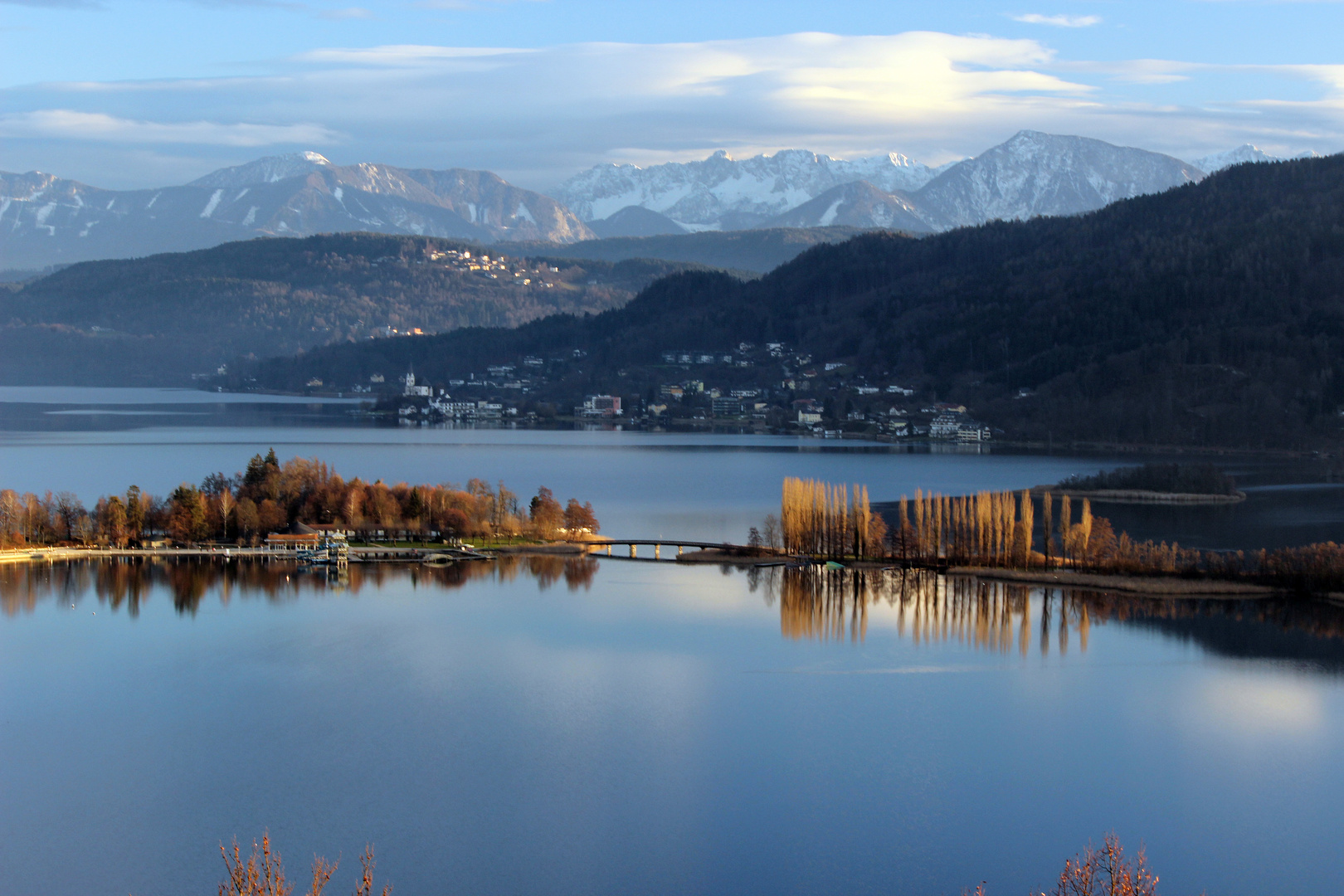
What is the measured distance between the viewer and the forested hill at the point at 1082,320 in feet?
186

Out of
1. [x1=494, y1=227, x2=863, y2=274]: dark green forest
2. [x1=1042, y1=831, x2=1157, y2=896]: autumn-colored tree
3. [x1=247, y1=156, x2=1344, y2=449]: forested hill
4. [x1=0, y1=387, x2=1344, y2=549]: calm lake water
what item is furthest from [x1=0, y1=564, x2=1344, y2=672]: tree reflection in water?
[x1=494, y1=227, x2=863, y2=274]: dark green forest

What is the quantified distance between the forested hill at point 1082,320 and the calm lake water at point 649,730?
30.7 meters

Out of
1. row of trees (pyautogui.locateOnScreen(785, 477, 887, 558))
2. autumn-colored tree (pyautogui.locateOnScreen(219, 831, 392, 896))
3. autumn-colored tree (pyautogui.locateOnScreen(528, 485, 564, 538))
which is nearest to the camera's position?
autumn-colored tree (pyautogui.locateOnScreen(219, 831, 392, 896))

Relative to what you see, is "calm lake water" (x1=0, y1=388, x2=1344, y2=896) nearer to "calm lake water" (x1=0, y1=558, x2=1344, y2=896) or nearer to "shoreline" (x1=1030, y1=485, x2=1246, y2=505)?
"calm lake water" (x1=0, y1=558, x2=1344, y2=896)

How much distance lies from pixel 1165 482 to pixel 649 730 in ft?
88.1

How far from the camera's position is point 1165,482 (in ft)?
125

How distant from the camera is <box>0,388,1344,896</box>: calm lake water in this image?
1206cm

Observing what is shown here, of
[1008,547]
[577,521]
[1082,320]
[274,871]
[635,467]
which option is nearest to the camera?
[274,871]

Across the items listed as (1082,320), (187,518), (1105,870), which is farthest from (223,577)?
(1082,320)

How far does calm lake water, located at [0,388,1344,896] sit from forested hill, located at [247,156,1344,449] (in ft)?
101

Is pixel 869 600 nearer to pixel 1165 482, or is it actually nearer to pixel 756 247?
pixel 1165 482

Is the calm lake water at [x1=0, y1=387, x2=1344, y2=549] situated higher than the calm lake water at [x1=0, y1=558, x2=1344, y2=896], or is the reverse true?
the calm lake water at [x1=0, y1=387, x2=1344, y2=549]

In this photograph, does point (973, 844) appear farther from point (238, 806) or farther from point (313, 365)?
point (313, 365)

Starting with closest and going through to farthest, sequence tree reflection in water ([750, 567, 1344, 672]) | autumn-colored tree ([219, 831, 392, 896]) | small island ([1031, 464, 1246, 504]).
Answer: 1. autumn-colored tree ([219, 831, 392, 896])
2. tree reflection in water ([750, 567, 1344, 672])
3. small island ([1031, 464, 1246, 504])
